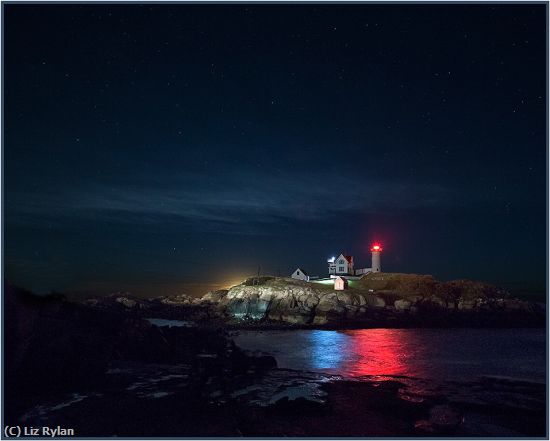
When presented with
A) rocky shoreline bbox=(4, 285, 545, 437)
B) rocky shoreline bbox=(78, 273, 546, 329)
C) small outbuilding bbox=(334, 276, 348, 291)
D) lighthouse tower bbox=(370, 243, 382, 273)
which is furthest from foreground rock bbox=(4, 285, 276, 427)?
lighthouse tower bbox=(370, 243, 382, 273)

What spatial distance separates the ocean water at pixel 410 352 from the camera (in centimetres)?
2762

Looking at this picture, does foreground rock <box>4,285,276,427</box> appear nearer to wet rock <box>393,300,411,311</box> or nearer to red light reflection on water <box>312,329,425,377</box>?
red light reflection on water <box>312,329,425,377</box>

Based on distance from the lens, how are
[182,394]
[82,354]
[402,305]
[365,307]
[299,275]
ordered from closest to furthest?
1. [182,394]
2. [82,354]
3. [365,307]
4. [402,305]
5. [299,275]

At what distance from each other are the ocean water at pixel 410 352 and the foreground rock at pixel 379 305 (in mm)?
8498

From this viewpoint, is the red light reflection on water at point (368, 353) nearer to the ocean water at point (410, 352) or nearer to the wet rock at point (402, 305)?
the ocean water at point (410, 352)

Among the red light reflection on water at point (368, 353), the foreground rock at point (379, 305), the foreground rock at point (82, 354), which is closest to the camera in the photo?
the foreground rock at point (82, 354)

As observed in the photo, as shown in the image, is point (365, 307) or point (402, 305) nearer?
point (365, 307)

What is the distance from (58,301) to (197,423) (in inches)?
523

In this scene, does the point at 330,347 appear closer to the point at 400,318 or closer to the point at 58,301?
the point at 58,301

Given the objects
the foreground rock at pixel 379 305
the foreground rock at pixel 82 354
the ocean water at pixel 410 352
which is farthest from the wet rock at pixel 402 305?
the foreground rock at pixel 82 354

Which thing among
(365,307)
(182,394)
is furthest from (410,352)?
(365,307)

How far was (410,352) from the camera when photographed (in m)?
37.3

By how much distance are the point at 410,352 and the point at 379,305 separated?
3584cm

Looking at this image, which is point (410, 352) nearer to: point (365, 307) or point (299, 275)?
point (365, 307)
